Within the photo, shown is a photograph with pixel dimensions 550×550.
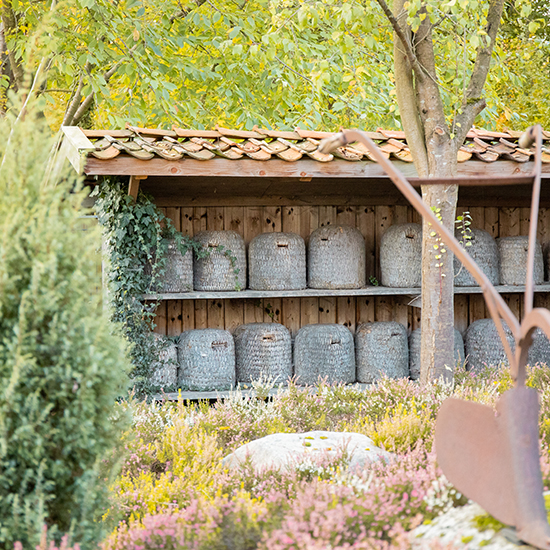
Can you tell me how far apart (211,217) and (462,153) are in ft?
7.56

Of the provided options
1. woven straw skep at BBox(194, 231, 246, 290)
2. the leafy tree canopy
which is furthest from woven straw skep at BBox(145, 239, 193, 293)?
the leafy tree canopy

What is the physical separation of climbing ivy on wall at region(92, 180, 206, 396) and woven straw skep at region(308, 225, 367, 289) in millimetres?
1211

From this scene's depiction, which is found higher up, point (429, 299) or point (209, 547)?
point (429, 299)

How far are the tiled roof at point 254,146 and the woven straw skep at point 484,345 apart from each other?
1.69m

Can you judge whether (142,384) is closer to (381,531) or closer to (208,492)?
(208,492)

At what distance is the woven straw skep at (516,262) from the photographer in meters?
5.93

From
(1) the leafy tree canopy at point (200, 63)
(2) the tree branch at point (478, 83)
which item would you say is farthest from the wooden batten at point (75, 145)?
(2) the tree branch at point (478, 83)

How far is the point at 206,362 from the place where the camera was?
5312 mm

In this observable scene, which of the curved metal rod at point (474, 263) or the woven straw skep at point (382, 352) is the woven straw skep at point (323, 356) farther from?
the curved metal rod at point (474, 263)

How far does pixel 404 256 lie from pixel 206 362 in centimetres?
202

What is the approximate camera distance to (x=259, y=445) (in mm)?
3223

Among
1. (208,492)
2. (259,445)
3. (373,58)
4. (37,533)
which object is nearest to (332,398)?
(259,445)

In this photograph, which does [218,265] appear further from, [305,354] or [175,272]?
[305,354]

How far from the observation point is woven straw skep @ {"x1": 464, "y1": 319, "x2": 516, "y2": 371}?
5.80 meters
